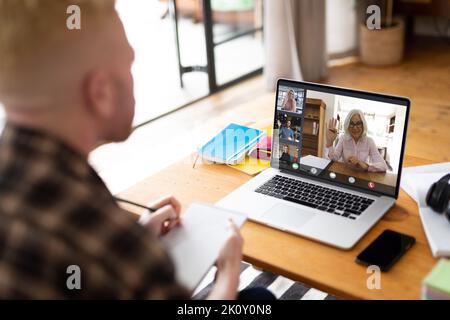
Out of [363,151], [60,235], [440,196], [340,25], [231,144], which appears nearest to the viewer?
[60,235]

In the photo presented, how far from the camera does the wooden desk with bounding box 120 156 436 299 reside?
1208 millimetres

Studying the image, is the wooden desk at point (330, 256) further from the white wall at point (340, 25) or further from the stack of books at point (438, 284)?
the white wall at point (340, 25)

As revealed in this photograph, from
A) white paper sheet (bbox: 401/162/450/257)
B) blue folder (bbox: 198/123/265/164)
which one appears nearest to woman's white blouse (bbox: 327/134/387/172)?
white paper sheet (bbox: 401/162/450/257)

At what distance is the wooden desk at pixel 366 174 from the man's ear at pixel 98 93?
2.54ft

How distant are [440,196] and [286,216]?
366mm

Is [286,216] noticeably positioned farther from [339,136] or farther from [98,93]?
[98,93]

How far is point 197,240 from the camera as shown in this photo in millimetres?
1270

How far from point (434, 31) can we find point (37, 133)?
4.77m

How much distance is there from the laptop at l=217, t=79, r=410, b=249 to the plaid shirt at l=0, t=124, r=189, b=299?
60cm

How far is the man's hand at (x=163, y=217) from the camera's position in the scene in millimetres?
1324

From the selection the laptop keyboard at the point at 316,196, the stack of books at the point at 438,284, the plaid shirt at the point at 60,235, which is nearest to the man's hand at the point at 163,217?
the laptop keyboard at the point at 316,196

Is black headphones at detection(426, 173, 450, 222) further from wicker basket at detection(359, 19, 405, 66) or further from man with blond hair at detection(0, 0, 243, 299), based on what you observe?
wicker basket at detection(359, 19, 405, 66)

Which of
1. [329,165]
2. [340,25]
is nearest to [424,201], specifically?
[329,165]
